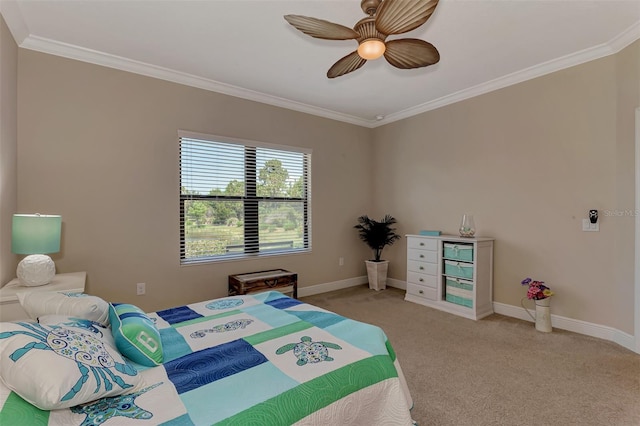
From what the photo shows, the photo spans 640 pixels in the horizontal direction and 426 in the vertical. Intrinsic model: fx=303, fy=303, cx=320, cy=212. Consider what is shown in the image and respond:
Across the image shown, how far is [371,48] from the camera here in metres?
1.99

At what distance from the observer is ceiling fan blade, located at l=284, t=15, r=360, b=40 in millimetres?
1840

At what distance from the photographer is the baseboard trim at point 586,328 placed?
2.69 m

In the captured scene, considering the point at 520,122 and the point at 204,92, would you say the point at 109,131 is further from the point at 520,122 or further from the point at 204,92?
the point at 520,122

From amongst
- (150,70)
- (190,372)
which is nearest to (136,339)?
(190,372)

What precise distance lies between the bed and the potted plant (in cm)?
295

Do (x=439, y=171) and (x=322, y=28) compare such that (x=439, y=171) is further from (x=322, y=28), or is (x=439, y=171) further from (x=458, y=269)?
(x=322, y=28)

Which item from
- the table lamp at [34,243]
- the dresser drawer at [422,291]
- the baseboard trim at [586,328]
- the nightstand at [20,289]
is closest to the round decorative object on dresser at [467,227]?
the dresser drawer at [422,291]

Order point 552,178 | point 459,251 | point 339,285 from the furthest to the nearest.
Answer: point 339,285 < point 459,251 < point 552,178

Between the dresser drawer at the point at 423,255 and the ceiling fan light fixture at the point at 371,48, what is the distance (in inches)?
104

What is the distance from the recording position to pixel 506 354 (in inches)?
102

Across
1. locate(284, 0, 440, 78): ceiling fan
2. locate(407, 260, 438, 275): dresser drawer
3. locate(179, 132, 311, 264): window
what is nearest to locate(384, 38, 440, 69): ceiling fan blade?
locate(284, 0, 440, 78): ceiling fan

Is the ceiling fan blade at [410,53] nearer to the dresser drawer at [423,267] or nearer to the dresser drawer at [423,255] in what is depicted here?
the dresser drawer at [423,255]

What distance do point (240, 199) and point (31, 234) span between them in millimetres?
2040

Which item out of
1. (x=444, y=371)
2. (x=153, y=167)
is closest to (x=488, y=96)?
(x=444, y=371)
